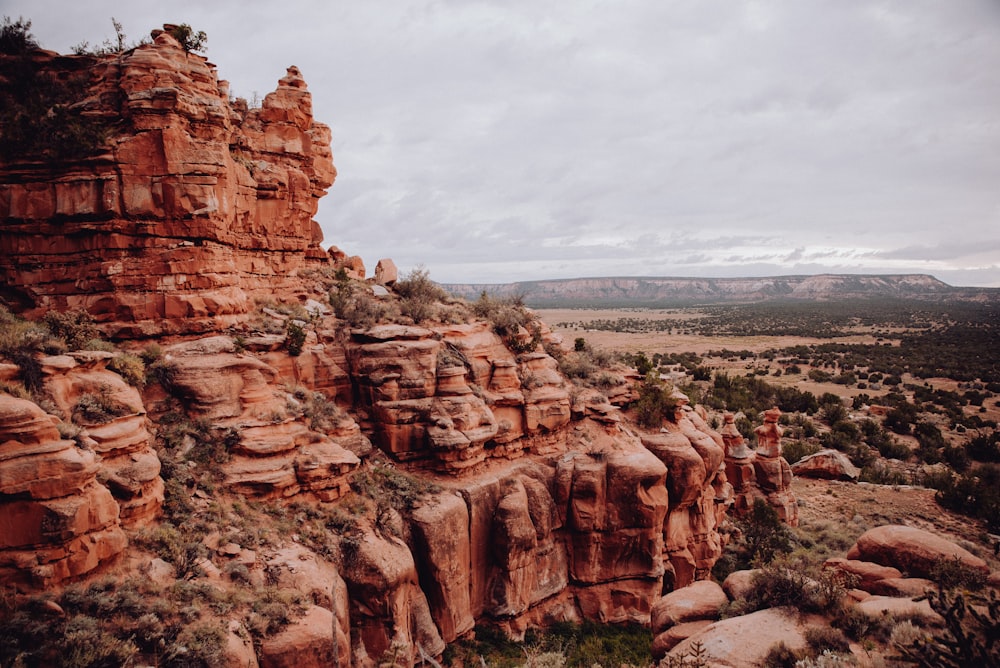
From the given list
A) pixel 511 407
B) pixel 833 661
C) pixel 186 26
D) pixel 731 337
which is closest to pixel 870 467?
pixel 511 407

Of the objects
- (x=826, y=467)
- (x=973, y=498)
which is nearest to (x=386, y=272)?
(x=826, y=467)

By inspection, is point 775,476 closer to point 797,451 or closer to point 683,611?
point 797,451

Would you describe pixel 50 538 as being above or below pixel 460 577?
above

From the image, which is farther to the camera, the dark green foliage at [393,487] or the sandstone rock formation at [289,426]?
the dark green foliage at [393,487]

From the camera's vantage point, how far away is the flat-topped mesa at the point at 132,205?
42.4ft

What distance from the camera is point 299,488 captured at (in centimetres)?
1252

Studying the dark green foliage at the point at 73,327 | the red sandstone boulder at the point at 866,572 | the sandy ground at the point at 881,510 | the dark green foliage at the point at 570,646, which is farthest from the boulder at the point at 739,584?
the dark green foliage at the point at 73,327

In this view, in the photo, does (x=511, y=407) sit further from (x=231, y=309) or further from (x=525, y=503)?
(x=231, y=309)

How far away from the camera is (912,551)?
10422mm

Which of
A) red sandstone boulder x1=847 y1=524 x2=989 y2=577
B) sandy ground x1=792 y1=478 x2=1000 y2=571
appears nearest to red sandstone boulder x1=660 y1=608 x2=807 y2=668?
red sandstone boulder x1=847 y1=524 x2=989 y2=577

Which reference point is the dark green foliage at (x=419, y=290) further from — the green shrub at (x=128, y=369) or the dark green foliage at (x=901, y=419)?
the dark green foliage at (x=901, y=419)

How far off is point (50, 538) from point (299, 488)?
→ 17.2 feet

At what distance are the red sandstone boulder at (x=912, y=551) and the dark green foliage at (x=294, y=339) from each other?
54.9 feet

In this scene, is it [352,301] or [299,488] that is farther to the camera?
[352,301]
